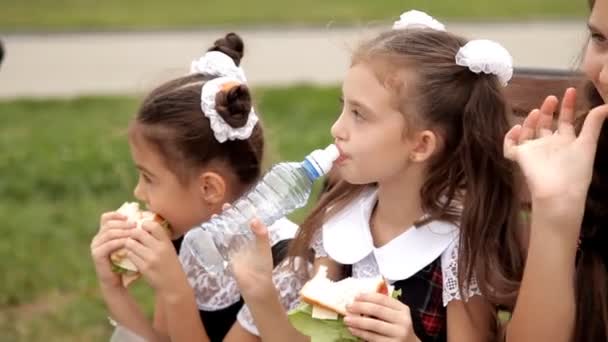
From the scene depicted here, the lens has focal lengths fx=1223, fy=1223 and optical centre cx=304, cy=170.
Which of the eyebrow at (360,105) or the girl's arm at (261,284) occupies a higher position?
the eyebrow at (360,105)

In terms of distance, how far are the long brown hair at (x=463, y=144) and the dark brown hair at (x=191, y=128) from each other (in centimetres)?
55

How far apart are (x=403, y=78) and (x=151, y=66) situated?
839cm

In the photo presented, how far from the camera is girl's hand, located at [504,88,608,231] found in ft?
8.59

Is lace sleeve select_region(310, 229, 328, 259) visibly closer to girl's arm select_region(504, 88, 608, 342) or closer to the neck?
the neck

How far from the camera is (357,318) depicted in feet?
8.48

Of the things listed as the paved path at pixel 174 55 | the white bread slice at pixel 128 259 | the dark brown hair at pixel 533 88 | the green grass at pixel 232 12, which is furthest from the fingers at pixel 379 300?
the green grass at pixel 232 12

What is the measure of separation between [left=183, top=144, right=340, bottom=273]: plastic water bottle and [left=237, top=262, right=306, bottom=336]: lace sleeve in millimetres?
165

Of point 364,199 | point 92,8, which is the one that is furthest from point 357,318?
point 92,8

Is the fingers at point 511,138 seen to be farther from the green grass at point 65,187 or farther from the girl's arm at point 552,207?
the green grass at point 65,187

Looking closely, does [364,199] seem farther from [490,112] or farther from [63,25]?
[63,25]

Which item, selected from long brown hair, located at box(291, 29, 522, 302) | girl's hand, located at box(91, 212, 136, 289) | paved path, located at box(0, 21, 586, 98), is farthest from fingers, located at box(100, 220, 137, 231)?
paved path, located at box(0, 21, 586, 98)

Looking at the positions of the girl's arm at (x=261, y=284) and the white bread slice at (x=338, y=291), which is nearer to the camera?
the white bread slice at (x=338, y=291)

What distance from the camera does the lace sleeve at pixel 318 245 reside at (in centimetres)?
312

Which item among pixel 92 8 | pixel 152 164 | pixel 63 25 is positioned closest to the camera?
pixel 152 164
